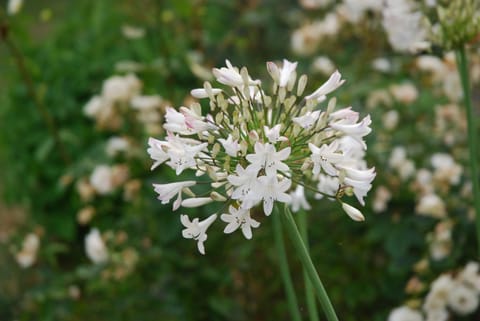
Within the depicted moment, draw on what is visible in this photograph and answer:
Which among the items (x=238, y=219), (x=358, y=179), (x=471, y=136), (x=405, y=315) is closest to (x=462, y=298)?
(x=405, y=315)

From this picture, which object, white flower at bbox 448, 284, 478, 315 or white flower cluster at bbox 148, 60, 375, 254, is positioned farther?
white flower at bbox 448, 284, 478, 315

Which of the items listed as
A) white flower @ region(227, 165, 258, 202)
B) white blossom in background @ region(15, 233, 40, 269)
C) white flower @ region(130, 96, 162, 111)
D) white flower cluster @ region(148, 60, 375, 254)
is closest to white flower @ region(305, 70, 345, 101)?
A: white flower cluster @ region(148, 60, 375, 254)

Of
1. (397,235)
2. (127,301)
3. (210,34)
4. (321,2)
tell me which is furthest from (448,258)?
(210,34)

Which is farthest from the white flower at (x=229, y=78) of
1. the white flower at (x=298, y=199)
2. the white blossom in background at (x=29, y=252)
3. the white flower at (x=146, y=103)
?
the white blossom in background at (x=29, y=252)

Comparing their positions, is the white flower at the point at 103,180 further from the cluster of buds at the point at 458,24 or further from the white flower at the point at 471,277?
the cluster of buds at the point at 458,24

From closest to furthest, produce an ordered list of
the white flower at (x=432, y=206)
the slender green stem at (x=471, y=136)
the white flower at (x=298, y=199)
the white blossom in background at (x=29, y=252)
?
the white flower at (x=298, y=199)
the slender green stem at (x=471, y=136)
the white flower at (x=432, y=206)
the white blossom in background at (x=29, y=252)

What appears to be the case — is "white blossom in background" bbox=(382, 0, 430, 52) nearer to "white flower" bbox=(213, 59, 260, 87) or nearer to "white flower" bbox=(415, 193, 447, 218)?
"white flower" bbox=(415, 193, 447, 218)

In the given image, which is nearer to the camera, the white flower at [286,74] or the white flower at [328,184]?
the white flower at [286,74]
